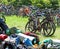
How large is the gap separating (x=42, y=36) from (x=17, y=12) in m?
12.6

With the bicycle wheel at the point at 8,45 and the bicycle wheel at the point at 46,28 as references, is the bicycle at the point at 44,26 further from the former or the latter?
the bicycle wheel at the point at 8,45

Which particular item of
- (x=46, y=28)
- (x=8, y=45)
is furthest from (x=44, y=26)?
(x=8, y=45)

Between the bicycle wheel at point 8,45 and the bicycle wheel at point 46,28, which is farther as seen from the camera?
the bicycle wheel at point 46,28

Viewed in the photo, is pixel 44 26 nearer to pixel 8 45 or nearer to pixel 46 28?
pixel 46 28

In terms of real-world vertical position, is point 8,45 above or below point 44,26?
above

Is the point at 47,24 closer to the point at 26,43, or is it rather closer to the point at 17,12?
the point at 26,43

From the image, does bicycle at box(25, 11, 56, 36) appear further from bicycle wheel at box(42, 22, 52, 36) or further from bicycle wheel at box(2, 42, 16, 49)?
bicycle wheel at box(2, 42, 16, 49)

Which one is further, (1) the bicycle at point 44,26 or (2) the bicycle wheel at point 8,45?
(1) the bicycle at point 44,26

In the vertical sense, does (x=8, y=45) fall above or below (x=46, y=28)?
above

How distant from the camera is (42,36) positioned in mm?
12820

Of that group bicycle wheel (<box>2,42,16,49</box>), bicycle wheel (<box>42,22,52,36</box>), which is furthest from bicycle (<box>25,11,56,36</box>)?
bicycle wheel (<box>2,42,16,49</box>)

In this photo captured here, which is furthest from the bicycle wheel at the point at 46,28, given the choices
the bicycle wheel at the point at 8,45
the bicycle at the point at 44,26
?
the bicycle wheel at the point at 8,45

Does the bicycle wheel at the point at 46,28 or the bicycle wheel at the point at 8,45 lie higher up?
the bicycle wheel at the point at 8,45

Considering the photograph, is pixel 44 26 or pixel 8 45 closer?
pixel 8 45
